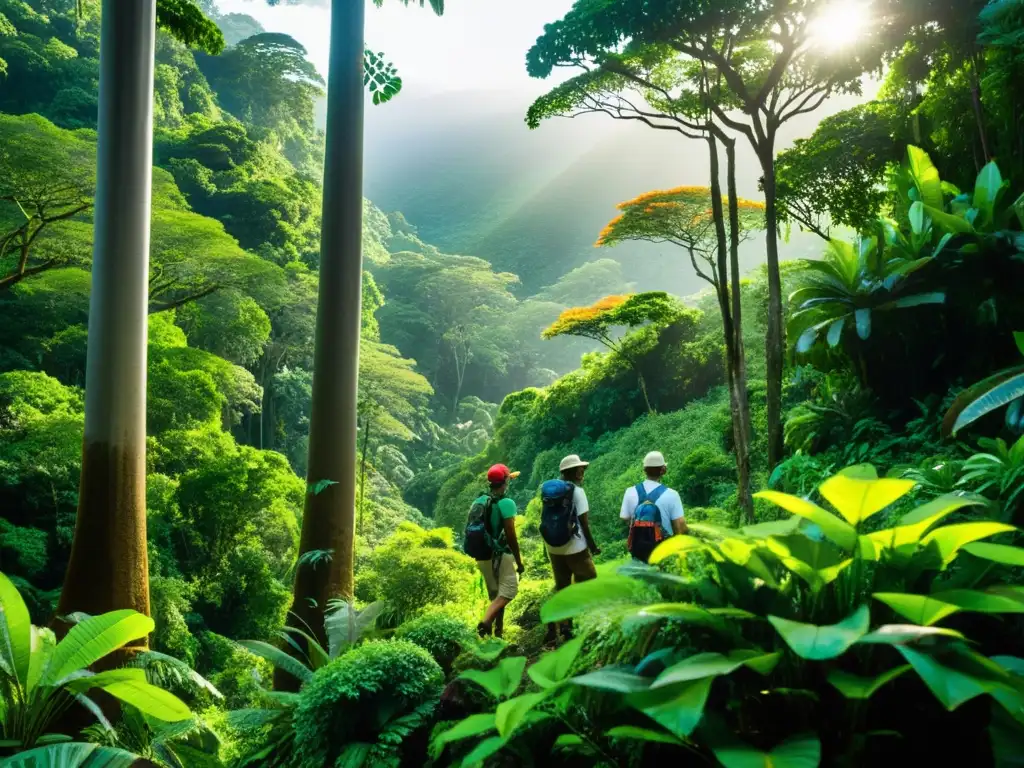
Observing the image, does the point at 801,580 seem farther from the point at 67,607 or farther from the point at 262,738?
the point at 67,607

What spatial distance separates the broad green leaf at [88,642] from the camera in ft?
11.6

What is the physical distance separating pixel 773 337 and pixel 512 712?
20.8 feet

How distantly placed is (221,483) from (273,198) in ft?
46.5

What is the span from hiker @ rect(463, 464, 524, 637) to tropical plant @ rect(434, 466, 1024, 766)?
2.08 m

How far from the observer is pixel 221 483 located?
14.4 metres

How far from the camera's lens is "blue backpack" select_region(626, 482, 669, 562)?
409 cm

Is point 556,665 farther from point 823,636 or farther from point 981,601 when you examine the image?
point 981,601

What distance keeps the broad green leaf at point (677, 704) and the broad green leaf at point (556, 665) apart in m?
0.34

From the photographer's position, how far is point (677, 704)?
6.23 ft

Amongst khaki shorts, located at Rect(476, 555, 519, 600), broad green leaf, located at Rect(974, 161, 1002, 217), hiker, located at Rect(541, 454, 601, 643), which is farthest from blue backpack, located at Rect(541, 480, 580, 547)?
broad green leaf, located at Rect(974, 161, 1002, 217)

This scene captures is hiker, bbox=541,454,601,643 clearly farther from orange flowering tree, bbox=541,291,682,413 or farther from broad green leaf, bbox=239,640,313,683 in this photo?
orange flowering tree, bbox=541,291,682,413

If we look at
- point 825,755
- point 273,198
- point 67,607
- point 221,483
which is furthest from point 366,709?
point 273,198

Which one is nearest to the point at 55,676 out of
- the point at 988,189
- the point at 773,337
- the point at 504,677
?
the point at 504,677

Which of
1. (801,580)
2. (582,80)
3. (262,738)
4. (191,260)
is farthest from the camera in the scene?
(191,260)
